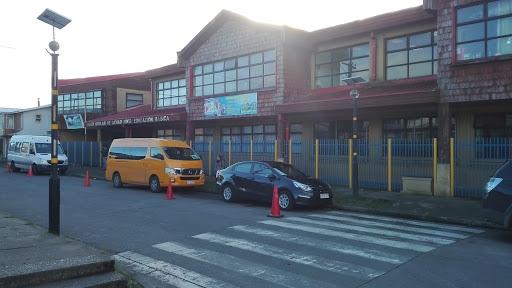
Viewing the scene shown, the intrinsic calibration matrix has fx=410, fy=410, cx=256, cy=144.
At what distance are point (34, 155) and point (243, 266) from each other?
22.3m

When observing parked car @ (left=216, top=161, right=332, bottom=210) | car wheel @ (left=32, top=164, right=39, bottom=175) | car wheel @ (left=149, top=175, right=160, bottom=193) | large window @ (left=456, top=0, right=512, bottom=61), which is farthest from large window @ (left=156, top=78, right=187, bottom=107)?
large window @ (left=456, top=0, right=512, bottom=61)

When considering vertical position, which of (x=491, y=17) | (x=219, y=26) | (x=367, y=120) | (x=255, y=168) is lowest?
(x=255, y=168)

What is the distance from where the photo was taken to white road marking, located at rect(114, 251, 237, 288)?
549 cm

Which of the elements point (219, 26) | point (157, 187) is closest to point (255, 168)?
point (157, 187)

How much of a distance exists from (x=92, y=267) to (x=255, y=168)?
8.01 metres

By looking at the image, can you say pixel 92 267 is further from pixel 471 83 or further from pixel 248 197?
pixel 471 83

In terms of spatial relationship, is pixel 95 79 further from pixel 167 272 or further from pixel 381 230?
pixel 167 272

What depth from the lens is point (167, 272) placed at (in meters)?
5.98

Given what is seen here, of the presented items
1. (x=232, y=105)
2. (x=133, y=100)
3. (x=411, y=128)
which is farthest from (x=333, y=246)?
(x=133, y=100)

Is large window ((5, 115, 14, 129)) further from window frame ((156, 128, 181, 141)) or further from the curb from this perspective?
the curb

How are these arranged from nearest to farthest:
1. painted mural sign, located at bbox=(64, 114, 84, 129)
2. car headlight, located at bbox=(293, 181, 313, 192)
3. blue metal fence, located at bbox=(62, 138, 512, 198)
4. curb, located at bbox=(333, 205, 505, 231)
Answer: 1. curb, located at bbox=(333, 205, 505, 231)
2. car headlight, located at bbox=(293, 181, 313, 192)
3. blue metal fence, located at bbox=(62, 138, 512, 198)
4. painted mural sign, located at bbox=(64, 114, 84, 129)

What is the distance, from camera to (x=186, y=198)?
1491 centimetres

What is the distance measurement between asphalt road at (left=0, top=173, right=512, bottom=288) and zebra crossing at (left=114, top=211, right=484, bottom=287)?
0.05 feet

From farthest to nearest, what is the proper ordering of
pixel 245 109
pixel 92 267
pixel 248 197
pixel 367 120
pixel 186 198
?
pixel 245 109, pixel 367 120, pixel 186 198, pixel 248 197, pixel 92 267
